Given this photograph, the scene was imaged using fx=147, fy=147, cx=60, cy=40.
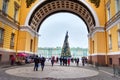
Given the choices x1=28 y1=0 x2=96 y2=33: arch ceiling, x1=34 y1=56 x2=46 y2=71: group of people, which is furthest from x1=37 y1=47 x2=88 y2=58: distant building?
x1=34 y1=56 x2=46 y2=71: group of people

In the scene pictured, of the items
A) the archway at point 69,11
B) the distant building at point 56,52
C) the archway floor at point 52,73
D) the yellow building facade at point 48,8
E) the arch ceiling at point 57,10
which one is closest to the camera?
the archway floor at point 52,73

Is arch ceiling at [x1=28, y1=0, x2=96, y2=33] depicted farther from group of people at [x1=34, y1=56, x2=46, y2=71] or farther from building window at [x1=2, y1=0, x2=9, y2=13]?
group of people at [x1=34, y1=56, x2=46, y2=71]

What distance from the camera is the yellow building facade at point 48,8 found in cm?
2027

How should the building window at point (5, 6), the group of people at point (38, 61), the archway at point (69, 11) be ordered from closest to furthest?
the group of people at point (38, 61), the building window at point (5, 6), the archway at point (69, 11)

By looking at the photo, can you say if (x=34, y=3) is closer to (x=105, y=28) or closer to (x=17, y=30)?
(x=17, y=30)

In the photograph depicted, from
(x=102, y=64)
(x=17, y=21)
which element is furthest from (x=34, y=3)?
(x=102, y=64)

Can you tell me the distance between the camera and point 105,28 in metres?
24.7

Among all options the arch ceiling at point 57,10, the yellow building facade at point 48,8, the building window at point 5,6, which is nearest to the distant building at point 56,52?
the arch ceiling at point 57,10

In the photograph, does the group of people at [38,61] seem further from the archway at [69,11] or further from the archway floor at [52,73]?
the archway at [69,11]

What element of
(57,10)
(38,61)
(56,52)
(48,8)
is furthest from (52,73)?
(56,52)

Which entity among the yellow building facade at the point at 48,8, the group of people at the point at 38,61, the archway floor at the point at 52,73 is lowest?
the archway floor at the point at 52,73

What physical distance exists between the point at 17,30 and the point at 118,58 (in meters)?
17.0

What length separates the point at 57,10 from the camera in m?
33.1

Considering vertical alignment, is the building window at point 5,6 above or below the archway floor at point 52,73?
above
